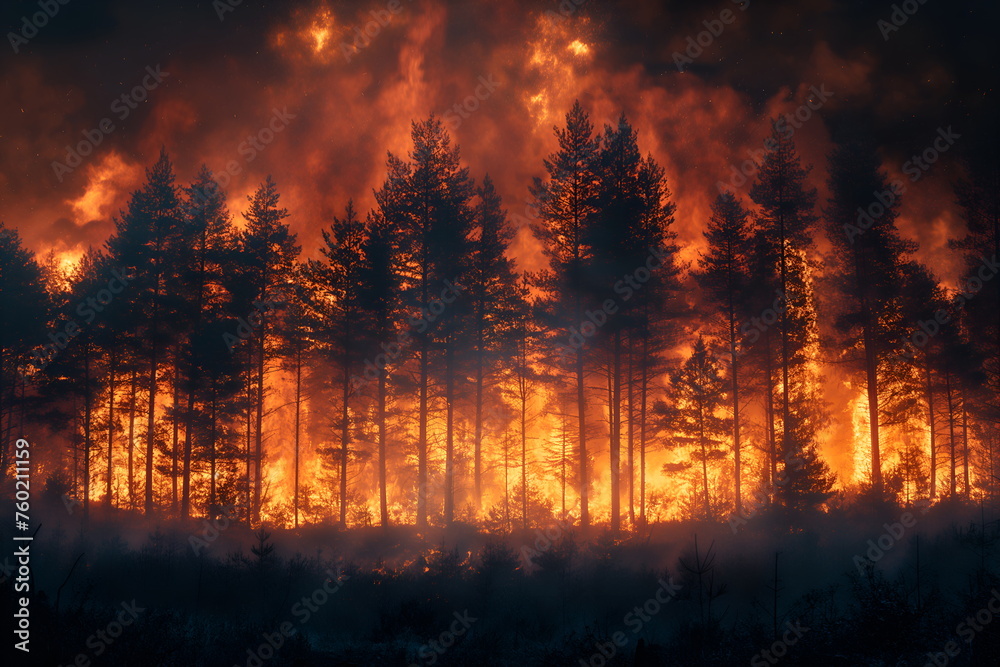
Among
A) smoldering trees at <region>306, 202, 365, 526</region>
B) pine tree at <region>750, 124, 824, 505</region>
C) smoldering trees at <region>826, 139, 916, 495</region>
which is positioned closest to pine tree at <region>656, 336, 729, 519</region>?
pine tree at <region>750, 124, 824, 505</region>

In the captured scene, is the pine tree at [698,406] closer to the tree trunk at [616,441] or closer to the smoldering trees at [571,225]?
the tree trunk at [616,441]

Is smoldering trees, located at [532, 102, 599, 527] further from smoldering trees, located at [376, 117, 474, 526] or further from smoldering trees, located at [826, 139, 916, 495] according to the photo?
smoldering trees, located at [826, 139, 916, 495]

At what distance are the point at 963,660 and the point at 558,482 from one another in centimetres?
2850

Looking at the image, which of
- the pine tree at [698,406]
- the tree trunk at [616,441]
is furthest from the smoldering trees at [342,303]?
the pine tree at [698,406]

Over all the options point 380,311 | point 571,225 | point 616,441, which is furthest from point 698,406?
point 380,311

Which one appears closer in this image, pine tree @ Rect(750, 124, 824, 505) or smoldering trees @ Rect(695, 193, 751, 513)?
pine tree @ Rect(750, 124, 824, 505)

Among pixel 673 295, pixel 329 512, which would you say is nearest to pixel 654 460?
pixel 673 295

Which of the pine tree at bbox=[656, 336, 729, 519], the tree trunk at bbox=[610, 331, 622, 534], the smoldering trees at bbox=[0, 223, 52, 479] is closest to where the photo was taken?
the tree trunk at bbox=[610, 331, 622, 534]

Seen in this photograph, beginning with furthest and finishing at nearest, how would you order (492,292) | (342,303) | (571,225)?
(342,303)
(492,292)
(571,225)

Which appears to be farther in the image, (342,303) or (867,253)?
(342,303)

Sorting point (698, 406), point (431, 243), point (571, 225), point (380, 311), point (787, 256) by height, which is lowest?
point (698, 406)

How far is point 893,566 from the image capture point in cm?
1537

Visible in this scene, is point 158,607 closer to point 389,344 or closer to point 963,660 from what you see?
point 389,344

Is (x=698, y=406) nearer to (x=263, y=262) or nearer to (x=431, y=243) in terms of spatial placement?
(x=431, y=243)
